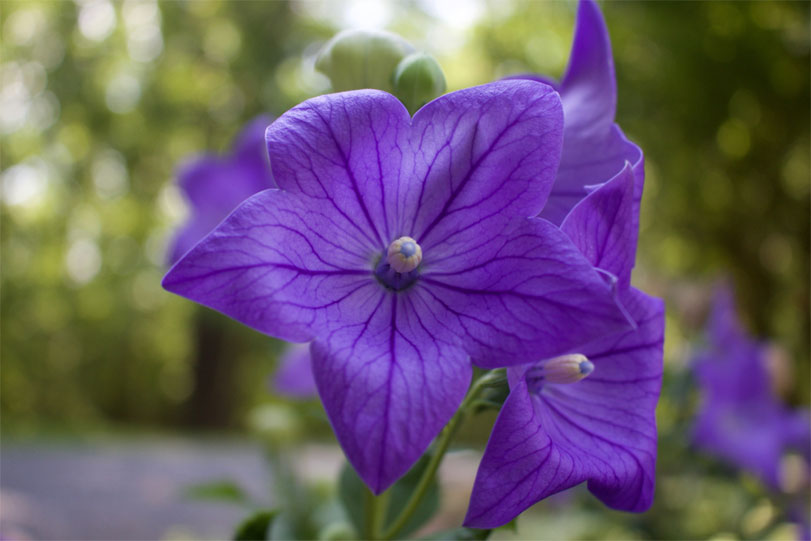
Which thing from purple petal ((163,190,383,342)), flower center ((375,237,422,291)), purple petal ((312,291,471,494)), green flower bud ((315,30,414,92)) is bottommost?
purple petal ((312,291,471,494))

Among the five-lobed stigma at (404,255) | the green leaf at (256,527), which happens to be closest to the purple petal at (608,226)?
the five-lobed stigma at (404,255)

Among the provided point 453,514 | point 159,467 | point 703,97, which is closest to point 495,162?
point 453,514

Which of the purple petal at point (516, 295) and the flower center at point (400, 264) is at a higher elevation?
the flower center at point (400, 264)

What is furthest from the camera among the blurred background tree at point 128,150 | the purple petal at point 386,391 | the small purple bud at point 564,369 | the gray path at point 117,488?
the blurred background tree at point 128,150

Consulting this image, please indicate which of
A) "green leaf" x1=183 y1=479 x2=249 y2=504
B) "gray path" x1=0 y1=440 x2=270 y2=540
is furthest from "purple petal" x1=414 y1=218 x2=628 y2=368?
"gray path" x1=0 y1=440 x2=270 y2=540

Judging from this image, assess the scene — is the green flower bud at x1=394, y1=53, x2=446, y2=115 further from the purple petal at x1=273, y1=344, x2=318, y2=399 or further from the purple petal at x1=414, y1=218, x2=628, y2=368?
the purple petal at x1=273, y1=344, x2=318, y2=399

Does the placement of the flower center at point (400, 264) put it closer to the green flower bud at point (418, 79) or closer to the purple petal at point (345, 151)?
the purple petal at point (345, 151)

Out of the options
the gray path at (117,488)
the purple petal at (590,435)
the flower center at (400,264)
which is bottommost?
the gray path at (117,488)

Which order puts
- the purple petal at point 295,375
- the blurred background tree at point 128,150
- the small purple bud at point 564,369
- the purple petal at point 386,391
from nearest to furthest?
the purple petal at point 386,391 → the small purple bud at point 564,369 → the purple petal at point 295,375 → the blurred background tree at point 128,150
